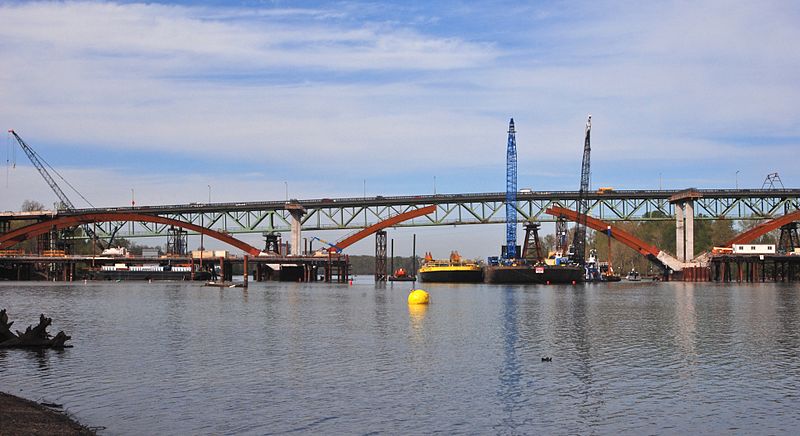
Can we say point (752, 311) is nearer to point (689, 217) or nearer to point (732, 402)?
point (732, 402)

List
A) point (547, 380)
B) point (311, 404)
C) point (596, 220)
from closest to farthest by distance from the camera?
point (311, 404) → point (547, 380) → point (596, 220)

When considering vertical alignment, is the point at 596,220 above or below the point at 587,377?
above

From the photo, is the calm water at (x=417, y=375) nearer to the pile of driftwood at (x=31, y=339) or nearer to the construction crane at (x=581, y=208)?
the pile of driftwood at (x=31, y=339)

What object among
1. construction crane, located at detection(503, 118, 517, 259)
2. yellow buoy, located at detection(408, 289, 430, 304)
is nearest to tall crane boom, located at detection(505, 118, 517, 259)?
construction crane, located at detection(503, 118, 517, 259)

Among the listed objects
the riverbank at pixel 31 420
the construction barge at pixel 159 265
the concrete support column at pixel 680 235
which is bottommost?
the riverbank at pixel 31 420

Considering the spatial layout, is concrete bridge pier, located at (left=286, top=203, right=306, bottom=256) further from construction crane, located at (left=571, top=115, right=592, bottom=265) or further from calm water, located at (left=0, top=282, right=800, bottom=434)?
calm water, located at (left=0, top=282, right=800, bottom=434)

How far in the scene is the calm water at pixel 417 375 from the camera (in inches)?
1040

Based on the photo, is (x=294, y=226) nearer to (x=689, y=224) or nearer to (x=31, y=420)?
(x=689, y=224)

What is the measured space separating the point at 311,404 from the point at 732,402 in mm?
14853

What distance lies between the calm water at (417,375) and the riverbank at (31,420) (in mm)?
1165

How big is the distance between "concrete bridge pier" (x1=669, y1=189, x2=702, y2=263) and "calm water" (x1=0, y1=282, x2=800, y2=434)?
123152 mm

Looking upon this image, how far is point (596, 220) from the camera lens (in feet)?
628

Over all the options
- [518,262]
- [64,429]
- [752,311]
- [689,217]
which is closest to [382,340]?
[64,429]

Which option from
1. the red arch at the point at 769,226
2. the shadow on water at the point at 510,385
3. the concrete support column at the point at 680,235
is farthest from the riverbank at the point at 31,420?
the red arch at the point at 769,226
